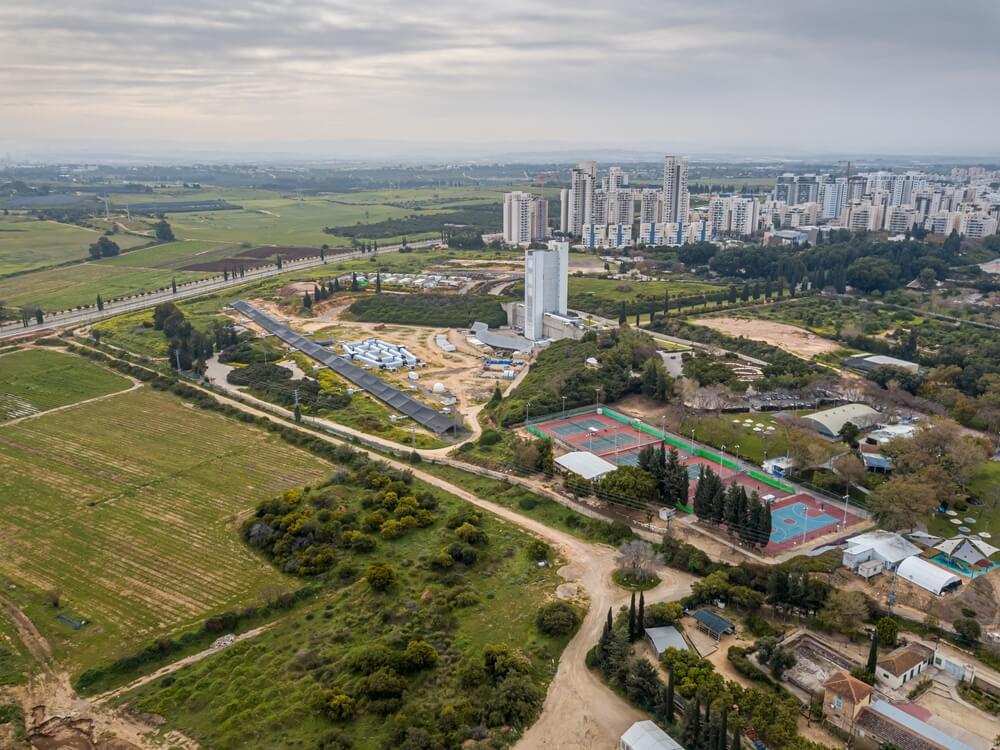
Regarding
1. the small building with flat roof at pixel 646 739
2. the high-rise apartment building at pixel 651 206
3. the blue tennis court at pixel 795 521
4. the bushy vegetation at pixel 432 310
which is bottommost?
the blue tennis court at pixel 795 521

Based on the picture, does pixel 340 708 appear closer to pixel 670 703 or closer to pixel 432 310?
pixel 670 703

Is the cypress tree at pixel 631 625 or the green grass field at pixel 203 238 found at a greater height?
the green grass field at pixel 203 238

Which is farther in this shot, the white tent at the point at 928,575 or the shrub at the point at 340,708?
the white tent at the point at 928,575

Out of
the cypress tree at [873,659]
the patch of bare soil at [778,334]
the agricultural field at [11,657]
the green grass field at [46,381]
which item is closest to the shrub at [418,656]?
the agricultural field at [11,657]

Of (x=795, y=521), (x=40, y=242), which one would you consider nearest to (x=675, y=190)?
(x=795, y=521)

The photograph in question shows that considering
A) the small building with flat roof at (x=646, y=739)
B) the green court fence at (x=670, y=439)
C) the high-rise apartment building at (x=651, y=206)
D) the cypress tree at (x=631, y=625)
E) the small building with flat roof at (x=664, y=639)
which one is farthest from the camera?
the high-rise apartment building at (x=651, y=206)

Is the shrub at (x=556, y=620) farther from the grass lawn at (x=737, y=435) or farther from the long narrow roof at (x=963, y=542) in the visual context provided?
the grass lawn at (x=737, y=435)

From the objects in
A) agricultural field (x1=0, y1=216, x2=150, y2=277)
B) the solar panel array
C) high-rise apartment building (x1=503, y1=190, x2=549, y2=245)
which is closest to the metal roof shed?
the solar panel array
